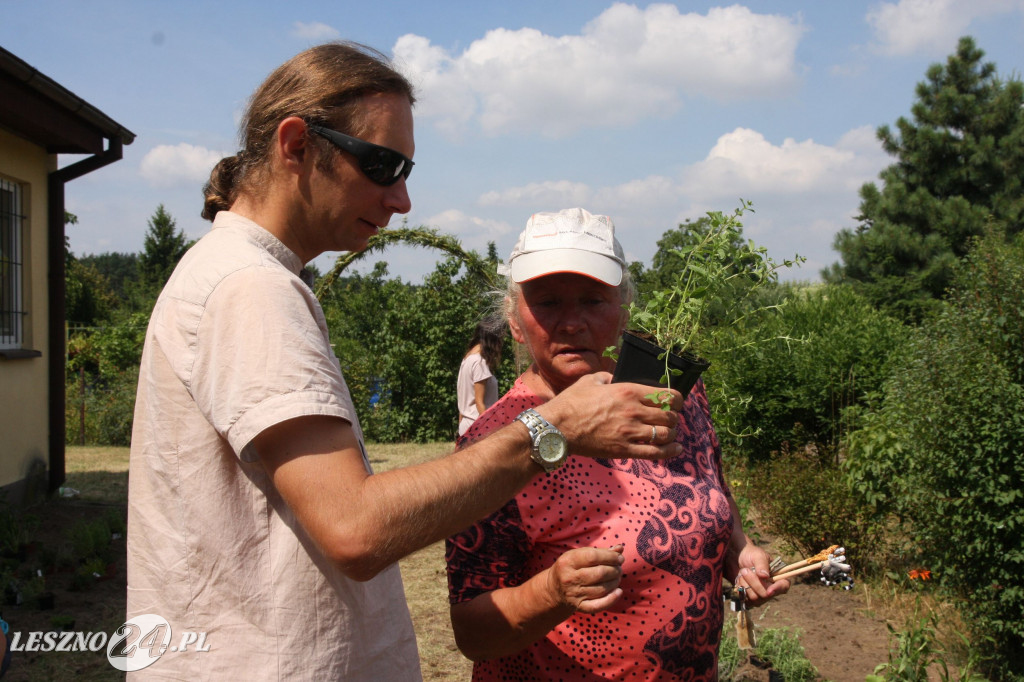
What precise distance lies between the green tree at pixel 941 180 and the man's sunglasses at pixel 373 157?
58.2 feet

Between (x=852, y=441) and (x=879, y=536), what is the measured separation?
0.75m

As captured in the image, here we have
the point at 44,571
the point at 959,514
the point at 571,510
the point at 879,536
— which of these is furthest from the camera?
the point at 879,536

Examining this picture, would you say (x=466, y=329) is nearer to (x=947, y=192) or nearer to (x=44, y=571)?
(x=44, y=571)

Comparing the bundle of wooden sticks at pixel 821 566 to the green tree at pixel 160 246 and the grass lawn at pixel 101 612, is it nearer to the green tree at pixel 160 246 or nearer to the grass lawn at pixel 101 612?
the grass lawn at pixel 101 612

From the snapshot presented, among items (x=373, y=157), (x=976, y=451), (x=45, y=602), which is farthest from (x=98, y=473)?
(x=373, y=157)

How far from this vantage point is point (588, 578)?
1.53 meters

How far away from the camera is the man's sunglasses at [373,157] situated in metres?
1.37

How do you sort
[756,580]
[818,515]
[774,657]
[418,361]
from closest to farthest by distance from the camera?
[756,580] < [774,657] < [818,515] < [418,361]

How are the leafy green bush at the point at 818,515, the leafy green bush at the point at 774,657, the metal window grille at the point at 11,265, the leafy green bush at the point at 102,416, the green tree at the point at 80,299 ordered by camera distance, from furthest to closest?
the green tree at the point at 80,299
the leafy green bush at the point at 102,416
the metal window grille at the point at 11,265
the leafy green bush at the point at 818,515
the leafy green bush at the point at 774,657

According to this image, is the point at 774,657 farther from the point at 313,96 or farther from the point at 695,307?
the point at 313,96

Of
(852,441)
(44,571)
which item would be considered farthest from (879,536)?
(44,571)

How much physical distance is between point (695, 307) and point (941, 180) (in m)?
19.8

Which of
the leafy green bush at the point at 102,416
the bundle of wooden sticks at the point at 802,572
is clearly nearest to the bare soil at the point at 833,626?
the bundle of wooden sticks at the point at 802,572

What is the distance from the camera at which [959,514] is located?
14.2ft
